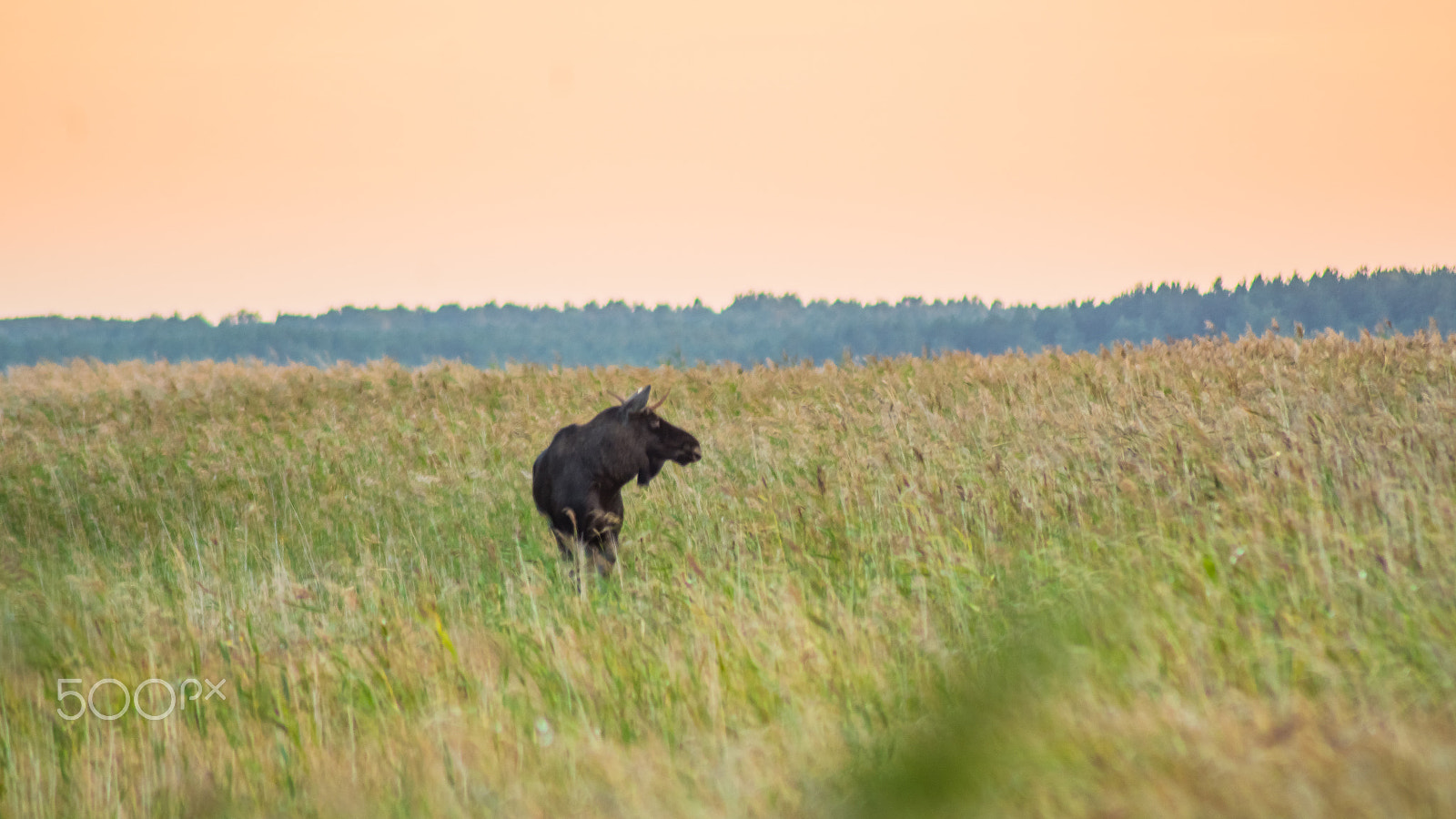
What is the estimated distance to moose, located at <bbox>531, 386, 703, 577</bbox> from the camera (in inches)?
243

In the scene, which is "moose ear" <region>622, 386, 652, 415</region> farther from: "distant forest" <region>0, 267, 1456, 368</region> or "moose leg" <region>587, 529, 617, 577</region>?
"distant forest" <region>0, 267, 1456, 368</region>

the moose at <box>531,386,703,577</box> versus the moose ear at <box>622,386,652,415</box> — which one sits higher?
the moose ear at <box>622,386,652,415</box>

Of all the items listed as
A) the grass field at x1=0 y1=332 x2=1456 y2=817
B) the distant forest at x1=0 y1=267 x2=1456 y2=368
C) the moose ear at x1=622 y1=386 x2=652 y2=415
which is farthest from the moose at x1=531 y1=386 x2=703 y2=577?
the distant forest at x1=0 y1=267 x2=1456 y2=368

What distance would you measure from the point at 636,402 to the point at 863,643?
287cm

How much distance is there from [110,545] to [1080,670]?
31.1 ft

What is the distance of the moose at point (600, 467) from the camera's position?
6168 millimetres

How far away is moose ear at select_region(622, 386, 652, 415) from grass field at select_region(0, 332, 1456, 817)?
2.95 ft

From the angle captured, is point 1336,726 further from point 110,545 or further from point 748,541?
point 110,545

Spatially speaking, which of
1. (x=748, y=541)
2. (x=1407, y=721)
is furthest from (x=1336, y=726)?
(x=748, y=541)

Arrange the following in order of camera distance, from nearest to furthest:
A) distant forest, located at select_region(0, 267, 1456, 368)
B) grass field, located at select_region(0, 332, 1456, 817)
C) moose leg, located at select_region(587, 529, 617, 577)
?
grass field, located at select_region(0, 332, 1456, 817), moose leg, located at select_region(587, 529, 617, 577), distant forest, located at select_region(0, 267, 1456, 368)

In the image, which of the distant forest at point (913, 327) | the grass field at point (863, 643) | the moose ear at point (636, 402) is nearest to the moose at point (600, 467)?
the moose ear at point (636, 402)

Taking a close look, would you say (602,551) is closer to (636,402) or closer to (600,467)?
(600,467)

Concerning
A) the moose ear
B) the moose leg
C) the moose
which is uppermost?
the moose ear

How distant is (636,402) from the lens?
6.22 meters
